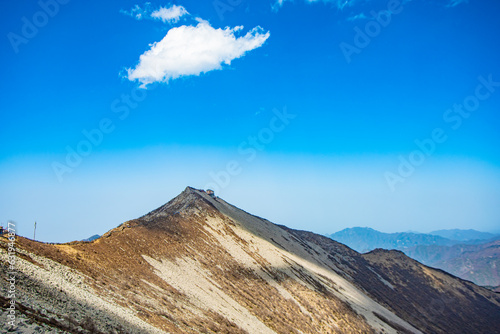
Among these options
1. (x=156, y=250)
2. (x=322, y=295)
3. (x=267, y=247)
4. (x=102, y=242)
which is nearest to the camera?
(x=102, y=242)

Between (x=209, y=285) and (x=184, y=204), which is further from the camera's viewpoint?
(x=184, y=204)

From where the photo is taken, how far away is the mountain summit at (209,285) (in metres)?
23.4

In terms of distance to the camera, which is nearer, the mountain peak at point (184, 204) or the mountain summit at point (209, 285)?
the mountain summit at point (209, 285)

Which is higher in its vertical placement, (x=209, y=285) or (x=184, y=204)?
(x=184, y=204)

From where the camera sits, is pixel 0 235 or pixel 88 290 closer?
pixel 88 290

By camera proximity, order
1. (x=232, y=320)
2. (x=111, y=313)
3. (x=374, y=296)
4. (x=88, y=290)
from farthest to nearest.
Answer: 1. (x=374, y=296)
2. (x=232, y=320)
3. (x=88, y=290)
4. (x=111, y=313)

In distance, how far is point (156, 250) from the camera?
42.3 meters

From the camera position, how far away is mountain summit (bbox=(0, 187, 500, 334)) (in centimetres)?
2344

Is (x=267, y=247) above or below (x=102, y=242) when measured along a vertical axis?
above

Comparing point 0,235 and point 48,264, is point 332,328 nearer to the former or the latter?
point 48,264

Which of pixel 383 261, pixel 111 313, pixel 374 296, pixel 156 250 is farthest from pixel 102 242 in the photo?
pixel 383 261

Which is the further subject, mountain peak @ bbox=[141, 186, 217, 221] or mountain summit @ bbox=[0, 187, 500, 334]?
mountain peak @ bbox=[141, 186, 217, 221]

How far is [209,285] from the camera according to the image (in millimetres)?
39969

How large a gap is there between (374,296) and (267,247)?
3359 centimetres
